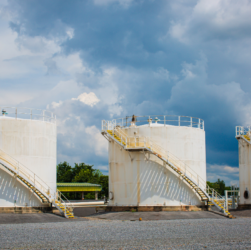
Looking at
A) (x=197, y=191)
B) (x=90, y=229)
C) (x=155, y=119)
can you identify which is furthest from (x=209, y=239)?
(x=155, y=119)

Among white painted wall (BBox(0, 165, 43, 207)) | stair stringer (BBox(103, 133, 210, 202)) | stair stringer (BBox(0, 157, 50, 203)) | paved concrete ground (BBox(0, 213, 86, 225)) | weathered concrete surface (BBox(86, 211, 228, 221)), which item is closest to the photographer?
paved concrete ground (BBox(0, 213, 86, 225))

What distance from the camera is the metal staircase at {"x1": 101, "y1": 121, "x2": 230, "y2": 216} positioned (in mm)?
32750

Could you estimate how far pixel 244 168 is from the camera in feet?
129

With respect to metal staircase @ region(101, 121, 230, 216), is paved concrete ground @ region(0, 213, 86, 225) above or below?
below

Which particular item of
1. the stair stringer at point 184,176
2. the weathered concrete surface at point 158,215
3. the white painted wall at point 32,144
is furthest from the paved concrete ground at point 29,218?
the stair stringer at point 184,176

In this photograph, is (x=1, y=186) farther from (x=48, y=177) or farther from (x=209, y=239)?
(x=209, y=239)

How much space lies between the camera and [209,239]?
19.6 m

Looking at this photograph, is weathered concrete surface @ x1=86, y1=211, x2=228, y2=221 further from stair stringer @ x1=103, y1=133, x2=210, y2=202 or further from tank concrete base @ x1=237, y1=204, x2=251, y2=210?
tank concrete base @ x1=237, y1=204, x2=251, y2=210

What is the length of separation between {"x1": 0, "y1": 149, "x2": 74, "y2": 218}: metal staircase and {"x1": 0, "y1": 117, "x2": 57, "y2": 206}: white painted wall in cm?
37

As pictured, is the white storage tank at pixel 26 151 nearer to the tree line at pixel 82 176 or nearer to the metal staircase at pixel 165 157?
the metal staircase at pixel 165 157

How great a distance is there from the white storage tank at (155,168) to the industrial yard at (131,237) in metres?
7.27

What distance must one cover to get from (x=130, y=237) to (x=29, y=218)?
37.6ft

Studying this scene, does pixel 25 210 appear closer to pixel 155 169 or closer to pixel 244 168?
pixel 155 169

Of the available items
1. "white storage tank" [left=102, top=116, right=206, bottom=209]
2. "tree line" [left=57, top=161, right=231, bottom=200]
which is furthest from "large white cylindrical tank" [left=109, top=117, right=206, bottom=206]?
"tree line" [left=57, top=161, right=231, bottom=200]
